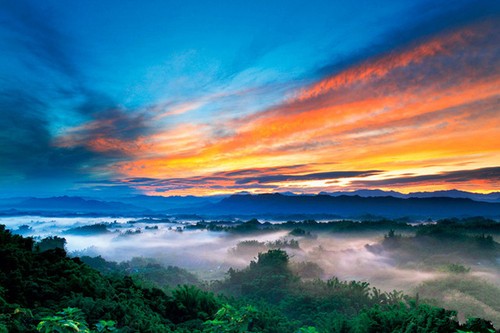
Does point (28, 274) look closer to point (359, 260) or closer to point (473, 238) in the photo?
point (359, 260)

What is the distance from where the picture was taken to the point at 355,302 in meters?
20.9

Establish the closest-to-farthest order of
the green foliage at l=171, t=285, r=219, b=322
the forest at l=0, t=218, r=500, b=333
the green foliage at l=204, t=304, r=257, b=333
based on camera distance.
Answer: the forest at l=0, t=218, r=500, b=333, the green foliage at l=204, t=304, r=257, b=333, the green foliage at l=171, t=285, r=219, b=322

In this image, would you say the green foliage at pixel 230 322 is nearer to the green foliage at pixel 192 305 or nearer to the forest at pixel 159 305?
the forest at pixel 159 305

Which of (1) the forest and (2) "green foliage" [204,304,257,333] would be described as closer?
(1) the forest

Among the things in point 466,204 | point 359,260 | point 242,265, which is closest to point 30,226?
point 242,265

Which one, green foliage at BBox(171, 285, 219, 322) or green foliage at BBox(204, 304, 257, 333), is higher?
green foliage at BBox(204, 304, 257, 333)

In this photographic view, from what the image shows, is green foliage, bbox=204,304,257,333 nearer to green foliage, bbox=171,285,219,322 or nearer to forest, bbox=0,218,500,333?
forest, bbox=0,218,500,333

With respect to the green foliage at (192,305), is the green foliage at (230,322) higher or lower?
higher

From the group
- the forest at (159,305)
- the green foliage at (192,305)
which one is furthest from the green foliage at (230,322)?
the green foliage at (192,305)

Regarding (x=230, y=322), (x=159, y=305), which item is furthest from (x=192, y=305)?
(x=230, y=322)

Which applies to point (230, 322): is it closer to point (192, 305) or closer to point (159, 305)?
point (192, 305)

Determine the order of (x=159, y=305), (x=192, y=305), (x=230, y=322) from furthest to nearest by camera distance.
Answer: (x=192, y=305)
(x=159, y=305)
(x=230, y=322)

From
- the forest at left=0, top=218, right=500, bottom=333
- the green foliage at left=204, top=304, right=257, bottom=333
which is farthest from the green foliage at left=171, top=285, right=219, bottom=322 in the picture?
the green foliage at left=204, top=304, right=257, bottom=333

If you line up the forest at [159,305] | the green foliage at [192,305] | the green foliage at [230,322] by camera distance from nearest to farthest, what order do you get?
1. the forest at [159,305]
2. the green foliage at [230,322]
3. the green foliage at [192,305]
